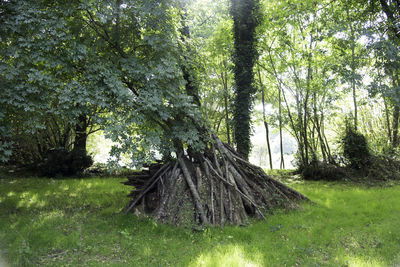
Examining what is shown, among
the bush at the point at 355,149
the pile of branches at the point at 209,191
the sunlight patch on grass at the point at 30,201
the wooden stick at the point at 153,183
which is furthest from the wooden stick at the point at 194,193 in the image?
the bush at the point at 355,149

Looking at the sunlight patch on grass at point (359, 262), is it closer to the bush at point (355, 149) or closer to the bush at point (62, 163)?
the bush at point (355, 149)

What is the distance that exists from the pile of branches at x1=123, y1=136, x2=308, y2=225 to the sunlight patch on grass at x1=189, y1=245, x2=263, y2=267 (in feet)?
6.53

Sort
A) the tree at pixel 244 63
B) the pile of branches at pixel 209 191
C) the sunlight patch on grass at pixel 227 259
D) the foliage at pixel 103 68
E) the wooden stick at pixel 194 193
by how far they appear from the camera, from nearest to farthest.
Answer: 1. the sunlight patch on grass at pixel 227 259
2. the foliage at pixel 103 68
3. the wooden stick at pixel 194 193
4. the pile of branches at pixel 209 191
5. the tree at pixel 244 63

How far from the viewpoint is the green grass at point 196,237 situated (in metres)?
6.39

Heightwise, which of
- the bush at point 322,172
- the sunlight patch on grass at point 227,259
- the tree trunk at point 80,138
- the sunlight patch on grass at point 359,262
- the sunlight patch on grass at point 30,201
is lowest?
the sunlight patch on grass at point 359,262

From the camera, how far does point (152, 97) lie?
8188 millimetres

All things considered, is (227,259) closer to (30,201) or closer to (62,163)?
(30,201)

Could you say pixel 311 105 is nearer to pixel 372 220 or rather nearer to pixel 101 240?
pixel 372 220

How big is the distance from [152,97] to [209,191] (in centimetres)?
380

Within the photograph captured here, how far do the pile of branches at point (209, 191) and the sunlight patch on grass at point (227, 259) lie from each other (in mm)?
1991

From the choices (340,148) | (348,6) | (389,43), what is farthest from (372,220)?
(340,148)

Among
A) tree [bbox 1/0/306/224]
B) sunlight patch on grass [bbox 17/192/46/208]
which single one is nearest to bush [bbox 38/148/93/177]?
sunlight patch on grass [bbox 17/192/46/208]

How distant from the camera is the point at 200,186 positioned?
951 cm

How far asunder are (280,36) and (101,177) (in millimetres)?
15278
